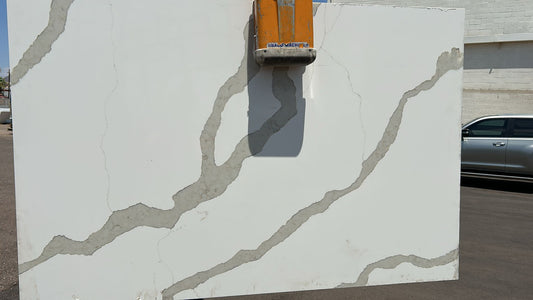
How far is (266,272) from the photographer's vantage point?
246 centimetres

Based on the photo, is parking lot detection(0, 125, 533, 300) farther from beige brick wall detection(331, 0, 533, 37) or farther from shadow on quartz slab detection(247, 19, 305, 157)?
beige brick wall detection(331, 0, 533, 37)

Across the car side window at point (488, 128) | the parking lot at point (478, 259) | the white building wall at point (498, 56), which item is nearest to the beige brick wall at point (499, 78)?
the white building wall at point (498, 56)

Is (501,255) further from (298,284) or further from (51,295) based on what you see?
(51,295)

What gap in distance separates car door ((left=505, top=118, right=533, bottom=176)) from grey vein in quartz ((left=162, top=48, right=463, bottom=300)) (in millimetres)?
5953

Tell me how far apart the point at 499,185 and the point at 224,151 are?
795cm

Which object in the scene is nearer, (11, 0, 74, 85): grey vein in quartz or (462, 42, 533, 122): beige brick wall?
(11, 0, 74, 85): grey vein in quartz

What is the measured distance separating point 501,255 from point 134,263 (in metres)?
3.66

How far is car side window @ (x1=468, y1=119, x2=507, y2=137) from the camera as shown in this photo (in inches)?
300

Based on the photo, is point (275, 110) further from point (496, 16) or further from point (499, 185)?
point (496, 16)

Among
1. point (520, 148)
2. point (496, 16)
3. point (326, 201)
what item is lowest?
point (326, 201)

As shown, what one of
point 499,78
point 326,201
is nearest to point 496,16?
point 499,78

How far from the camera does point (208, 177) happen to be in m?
2.35

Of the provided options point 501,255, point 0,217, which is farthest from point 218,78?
point 0,217

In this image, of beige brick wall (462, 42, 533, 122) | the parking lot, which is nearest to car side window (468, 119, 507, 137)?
the parking lot
